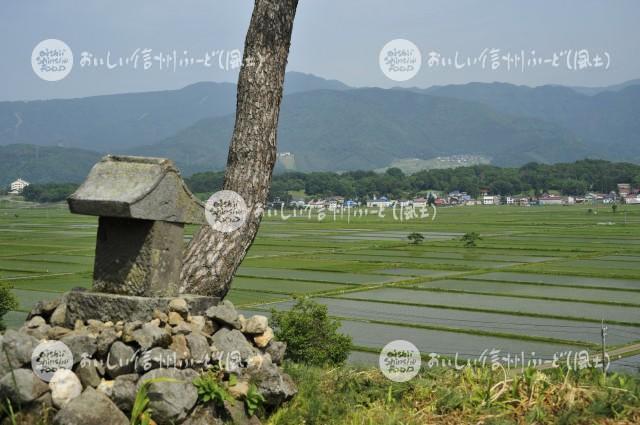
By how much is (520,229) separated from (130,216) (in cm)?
6536

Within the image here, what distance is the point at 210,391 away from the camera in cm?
643

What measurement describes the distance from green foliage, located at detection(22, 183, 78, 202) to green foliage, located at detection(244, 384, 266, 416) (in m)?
111

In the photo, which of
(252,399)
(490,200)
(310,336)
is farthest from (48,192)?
(252,399)

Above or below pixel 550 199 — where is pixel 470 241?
below

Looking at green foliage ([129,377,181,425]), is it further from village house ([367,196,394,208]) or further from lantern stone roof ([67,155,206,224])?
village house ([367,196,394,208])

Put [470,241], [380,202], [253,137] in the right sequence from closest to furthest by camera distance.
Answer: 1. [253,137]
2. [470,241]
3. [380,202]

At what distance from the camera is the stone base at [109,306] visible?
686 centimetres

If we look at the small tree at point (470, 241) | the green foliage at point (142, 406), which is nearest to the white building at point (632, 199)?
the small tree at point (470, 241)

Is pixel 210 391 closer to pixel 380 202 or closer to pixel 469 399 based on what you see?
pixel 469 399

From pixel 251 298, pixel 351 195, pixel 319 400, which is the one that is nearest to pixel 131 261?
pixel 319 400

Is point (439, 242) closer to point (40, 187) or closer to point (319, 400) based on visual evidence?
point (319, 400)

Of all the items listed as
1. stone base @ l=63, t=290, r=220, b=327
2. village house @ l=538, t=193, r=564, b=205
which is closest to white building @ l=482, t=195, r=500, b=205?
village house @ l=538, t=193, r=564, b=205

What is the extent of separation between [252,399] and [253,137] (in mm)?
3000

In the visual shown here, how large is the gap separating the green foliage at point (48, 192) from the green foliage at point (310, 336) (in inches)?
4124
